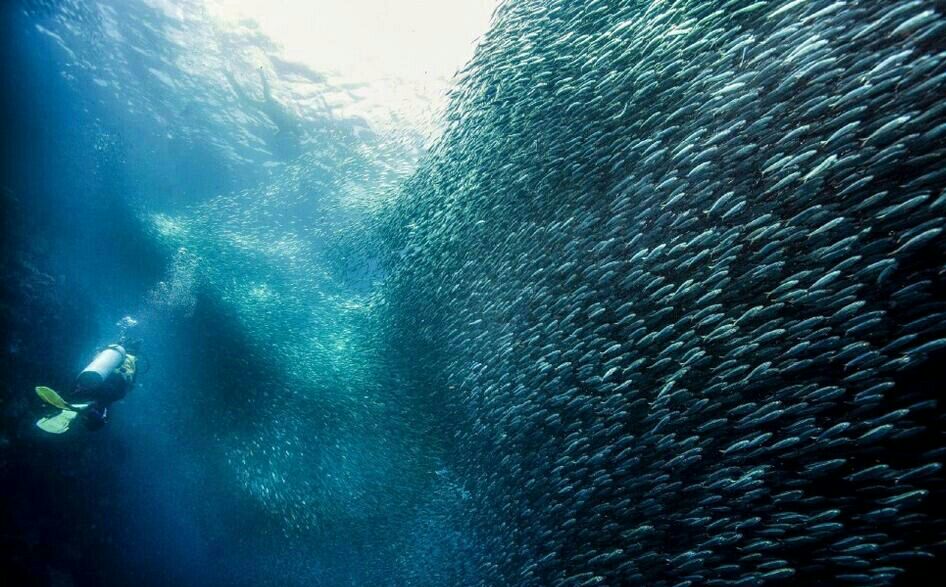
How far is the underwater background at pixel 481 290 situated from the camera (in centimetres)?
451

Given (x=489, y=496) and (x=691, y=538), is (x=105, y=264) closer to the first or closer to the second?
(x=489, y=496)

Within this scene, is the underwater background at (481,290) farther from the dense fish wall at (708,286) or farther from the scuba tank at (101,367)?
the scuba tank at (101,367)

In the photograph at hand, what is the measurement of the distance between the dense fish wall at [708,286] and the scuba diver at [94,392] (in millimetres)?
7254

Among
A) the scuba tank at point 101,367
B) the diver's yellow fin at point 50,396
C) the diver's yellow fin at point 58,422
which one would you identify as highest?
the scuba tank at point 101,367

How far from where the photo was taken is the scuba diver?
755 cm

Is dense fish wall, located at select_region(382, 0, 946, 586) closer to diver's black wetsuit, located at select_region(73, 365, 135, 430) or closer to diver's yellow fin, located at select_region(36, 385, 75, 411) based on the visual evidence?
diver's black wetsuit, located at select_region(73, 365, 135, 430)

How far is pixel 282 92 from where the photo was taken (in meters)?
15.2

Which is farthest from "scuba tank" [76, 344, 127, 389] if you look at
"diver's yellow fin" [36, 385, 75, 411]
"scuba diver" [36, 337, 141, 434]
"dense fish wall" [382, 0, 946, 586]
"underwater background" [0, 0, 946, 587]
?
"dense fish wall" [382, 0, 946, 586]

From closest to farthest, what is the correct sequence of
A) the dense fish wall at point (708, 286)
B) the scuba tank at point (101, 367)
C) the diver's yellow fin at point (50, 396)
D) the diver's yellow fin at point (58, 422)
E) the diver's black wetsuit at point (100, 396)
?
the dense fish wall at point (708, 286) < the diver's yellow fin at point (50, 396) < the diver's yellow fin at point (58, 422) < the diver's black wetsuit at point (100, 396) < the scuba tank at point (101, 367)

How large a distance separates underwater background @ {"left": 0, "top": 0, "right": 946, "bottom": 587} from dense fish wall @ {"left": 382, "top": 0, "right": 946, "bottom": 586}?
0.06 m

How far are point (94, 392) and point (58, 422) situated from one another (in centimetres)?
68

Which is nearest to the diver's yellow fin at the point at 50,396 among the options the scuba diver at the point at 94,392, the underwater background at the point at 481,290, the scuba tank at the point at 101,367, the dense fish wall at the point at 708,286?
the scuba diver at the point at 94,392

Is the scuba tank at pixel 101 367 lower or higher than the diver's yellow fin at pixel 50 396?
higher

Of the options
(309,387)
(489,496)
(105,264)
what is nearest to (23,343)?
(105,264)
